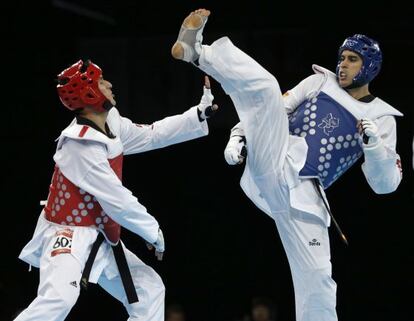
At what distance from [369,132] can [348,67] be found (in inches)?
25.3

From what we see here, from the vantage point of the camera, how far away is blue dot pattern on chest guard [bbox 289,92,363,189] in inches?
268

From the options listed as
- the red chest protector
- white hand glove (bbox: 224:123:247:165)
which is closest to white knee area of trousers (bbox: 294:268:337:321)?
white hand glove (bbox: 224:123:247:165)

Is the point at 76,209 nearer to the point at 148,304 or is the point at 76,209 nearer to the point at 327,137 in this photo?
the point at 148,304

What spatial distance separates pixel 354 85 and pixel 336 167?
0.59 m

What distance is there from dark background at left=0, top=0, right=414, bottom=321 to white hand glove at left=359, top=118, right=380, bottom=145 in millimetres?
2774

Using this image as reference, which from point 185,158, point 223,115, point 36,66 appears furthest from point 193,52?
point 36,66

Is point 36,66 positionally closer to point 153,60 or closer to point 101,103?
point 153,60

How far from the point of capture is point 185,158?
10.3 meters

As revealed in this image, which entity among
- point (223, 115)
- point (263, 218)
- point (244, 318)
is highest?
point (223, 115)

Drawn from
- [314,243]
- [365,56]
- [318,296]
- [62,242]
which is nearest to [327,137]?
[365,56]

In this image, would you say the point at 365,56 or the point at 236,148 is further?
the point at 365,56

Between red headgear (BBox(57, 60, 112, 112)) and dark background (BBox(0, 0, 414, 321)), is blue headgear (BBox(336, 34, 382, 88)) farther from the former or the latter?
dark background (BBox(0, 0, 414, 321))

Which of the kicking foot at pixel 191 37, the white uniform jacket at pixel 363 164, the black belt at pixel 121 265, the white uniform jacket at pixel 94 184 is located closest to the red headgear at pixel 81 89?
the white uniform jacket at pixel 94 184

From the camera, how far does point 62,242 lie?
629cm
